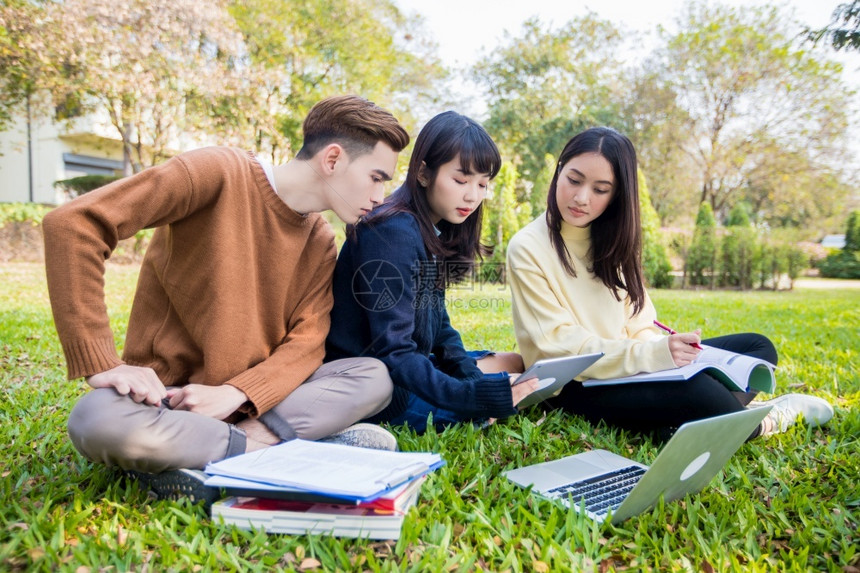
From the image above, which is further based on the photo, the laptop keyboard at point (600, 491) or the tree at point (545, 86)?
the tree at point (545, 86)

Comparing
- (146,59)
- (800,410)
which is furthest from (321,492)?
(146,59)

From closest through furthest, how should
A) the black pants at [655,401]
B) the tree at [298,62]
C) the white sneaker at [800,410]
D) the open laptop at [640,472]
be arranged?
the open laptop at [640,472] < the black pants at [655,401] < the white sneaker at [800,410] < the tree at [298,62]

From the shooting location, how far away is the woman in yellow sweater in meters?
2.36

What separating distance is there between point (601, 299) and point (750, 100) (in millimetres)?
20423

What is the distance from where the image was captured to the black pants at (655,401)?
87.5 inches

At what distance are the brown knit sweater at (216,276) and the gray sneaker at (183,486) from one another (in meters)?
0.32

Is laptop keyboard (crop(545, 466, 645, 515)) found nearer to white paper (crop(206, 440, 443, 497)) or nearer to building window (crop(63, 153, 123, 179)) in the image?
white paper (crop(206, 440, 443, 497))

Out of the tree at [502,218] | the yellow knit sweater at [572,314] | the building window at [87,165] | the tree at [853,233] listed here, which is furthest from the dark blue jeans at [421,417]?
the tree at [853,233]

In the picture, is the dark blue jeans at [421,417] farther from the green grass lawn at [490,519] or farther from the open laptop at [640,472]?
the open laptop at [640,472]

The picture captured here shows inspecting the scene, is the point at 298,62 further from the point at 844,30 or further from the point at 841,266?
the point at 841,266

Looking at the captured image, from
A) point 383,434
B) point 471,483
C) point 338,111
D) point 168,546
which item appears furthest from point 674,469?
→ point 338,111

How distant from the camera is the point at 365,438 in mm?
2057

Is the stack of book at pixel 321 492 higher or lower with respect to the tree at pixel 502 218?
lower

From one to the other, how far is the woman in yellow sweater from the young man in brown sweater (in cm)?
78
